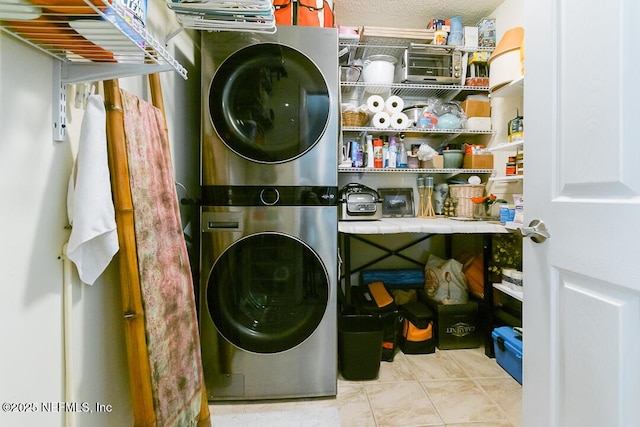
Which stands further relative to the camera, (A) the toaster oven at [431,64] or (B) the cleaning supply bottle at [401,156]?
(B) the cleaning supply bottle at [401,156]

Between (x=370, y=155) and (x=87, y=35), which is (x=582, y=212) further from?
(x=370, y=155)

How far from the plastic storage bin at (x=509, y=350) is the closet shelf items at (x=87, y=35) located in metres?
2.06

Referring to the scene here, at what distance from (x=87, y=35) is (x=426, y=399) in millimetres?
1903

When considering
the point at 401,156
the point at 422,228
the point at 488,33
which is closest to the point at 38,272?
the point at 422,228

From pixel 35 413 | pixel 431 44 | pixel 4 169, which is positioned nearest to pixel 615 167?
pixel 4 169

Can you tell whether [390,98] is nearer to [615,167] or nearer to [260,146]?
[260,146]

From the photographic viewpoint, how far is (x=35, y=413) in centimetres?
66

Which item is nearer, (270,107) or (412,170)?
(270,107)

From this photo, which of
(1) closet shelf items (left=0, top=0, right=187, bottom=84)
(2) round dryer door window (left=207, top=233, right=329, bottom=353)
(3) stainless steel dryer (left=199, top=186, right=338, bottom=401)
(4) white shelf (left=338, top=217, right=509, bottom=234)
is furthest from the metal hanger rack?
(4) white shelf (left=338, top=217, right=509, bottom=234)

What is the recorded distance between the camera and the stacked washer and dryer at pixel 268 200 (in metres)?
1.44

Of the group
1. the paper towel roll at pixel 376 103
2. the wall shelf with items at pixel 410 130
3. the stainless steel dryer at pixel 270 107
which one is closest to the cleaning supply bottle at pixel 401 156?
the wall shelf with items at pixel 410 130

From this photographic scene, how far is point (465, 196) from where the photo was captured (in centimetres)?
212

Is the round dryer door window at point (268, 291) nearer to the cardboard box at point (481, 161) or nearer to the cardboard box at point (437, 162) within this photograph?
the cardboard box at point (437, 162)

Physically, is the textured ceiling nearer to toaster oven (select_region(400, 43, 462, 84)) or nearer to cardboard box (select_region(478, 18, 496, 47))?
cardboard box (select_region(478, 18, 496, 47))
